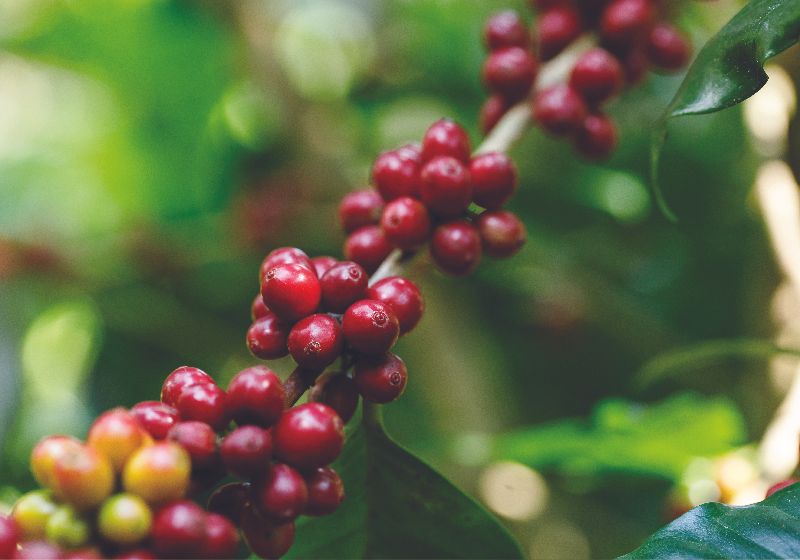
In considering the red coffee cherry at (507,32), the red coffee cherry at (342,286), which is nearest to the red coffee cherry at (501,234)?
the red coffee cherry at (342,286)

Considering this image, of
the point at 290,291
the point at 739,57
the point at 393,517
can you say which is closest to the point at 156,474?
the point at 290,291

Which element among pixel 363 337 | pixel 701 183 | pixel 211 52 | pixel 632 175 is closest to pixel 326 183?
pixel 211 52

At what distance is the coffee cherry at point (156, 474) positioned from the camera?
616mm

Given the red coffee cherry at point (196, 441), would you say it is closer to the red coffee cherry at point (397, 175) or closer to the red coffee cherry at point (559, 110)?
the red coffee cherry at point (397, 175)

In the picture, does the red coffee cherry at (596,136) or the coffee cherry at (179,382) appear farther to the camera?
the red coffee cherry at (596,136)

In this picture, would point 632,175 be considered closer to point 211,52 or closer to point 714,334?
point 714,334

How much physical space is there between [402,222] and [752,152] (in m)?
1.37

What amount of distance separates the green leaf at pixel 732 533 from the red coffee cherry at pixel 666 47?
2.50 ft

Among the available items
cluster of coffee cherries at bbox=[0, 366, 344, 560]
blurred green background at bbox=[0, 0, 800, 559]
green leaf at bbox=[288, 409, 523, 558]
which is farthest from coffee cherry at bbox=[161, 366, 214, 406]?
blurred green background at bbox=[0, 0, 800, 559]

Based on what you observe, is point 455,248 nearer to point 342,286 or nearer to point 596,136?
point 342,286

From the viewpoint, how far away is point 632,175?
2105mm

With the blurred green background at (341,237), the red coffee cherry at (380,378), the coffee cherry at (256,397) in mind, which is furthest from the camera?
the blurred green background at (341,237)

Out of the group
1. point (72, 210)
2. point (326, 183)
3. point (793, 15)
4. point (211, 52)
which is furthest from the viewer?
point (72, 210)

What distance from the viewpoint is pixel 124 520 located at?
1.98 ft
